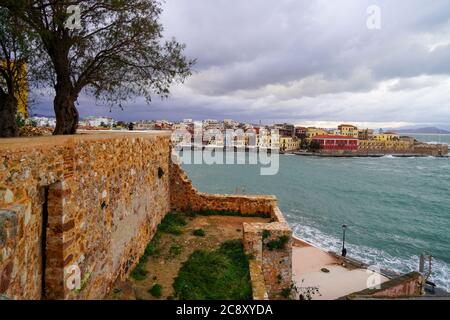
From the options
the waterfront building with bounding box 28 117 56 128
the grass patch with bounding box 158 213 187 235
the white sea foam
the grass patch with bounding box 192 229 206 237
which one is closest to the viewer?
the grass patch with bounding box 192 229 206 237

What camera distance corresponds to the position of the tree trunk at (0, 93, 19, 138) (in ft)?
25.6

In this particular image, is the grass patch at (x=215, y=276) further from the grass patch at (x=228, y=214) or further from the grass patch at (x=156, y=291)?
the grass patch at (x=228, y=214)

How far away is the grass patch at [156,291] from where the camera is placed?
630 centimetres

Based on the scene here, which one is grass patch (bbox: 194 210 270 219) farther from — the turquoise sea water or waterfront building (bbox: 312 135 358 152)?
waterfront building (bbox: 312 135 358 152)

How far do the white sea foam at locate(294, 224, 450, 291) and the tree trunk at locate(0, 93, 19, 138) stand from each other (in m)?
25.2

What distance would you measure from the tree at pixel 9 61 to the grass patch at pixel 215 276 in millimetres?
5738

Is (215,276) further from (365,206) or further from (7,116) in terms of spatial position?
(365,206)

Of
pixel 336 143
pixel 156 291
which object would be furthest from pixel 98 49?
pixel 336 143

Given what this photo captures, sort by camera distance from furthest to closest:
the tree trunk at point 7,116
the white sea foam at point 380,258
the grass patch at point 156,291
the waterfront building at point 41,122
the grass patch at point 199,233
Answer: the white sea foam at point 380,258 < the waterfront building at point 41,122 < the grass patch at point 199,233 < the tree trunk at point 7,116 < the grass patch at point 156,291

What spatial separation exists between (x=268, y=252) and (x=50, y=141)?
22.1 feet

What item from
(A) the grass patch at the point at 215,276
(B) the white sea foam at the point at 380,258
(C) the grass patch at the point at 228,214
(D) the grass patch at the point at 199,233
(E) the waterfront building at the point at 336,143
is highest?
(E) the waterfront building at the point at 336,143

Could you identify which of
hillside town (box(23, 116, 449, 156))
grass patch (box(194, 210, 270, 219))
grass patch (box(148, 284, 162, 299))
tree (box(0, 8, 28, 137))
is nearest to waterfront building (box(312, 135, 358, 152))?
hillside town (box(23, 116, 449, 156))

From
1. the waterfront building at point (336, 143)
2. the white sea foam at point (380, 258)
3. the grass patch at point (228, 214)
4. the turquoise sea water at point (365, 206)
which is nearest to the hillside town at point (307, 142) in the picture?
the waterfront building at point (336, 143)

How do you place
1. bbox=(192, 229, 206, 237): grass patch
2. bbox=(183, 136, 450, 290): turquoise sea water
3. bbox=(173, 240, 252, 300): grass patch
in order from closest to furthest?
bbox=(173, 240, 252, 300): grass patch < bbox=(192, 229, 206, 237): grass patch < bbox=(183, 136, 450, 290): turquoise sea water
